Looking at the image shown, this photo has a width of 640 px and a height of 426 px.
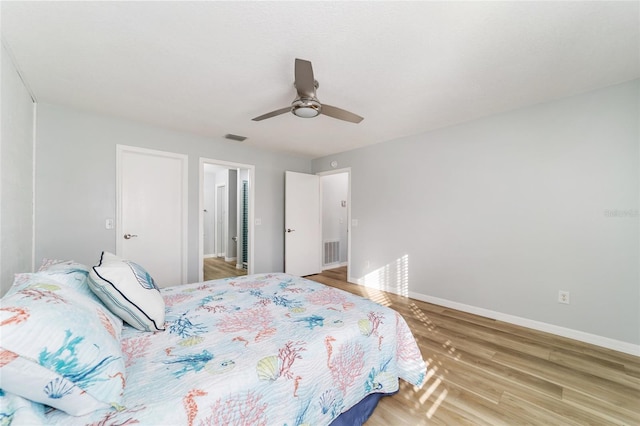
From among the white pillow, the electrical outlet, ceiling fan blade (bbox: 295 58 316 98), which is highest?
ceiling fan blade (bbox: 295 58 316 98)

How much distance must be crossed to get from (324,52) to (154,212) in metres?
2.97

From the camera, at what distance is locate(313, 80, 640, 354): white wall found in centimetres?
233

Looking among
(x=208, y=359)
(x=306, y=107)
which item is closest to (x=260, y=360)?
(x=208, y=359)

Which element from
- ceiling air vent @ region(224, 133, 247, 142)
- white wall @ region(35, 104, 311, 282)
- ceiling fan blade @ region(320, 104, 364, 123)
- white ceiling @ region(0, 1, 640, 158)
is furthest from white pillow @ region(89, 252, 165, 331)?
ceiling air vent @ region(224, 133, 247, 142)

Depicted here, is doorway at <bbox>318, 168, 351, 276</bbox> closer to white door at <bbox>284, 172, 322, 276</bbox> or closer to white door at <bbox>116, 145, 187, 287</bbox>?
white door at <bbox>284, 172, 322, 276</bbox>

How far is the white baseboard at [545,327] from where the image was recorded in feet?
7.55

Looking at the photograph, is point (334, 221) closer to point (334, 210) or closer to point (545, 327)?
point (334, 210)

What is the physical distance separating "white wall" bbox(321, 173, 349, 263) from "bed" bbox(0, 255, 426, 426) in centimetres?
392

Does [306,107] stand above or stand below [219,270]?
above

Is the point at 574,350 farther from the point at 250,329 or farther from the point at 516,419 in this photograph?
the point at 250,329

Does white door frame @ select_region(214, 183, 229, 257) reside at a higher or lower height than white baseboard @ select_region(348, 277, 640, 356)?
higher

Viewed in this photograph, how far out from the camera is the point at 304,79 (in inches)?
72.7

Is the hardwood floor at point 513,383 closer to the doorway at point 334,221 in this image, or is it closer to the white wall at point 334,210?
the doorway at point 334,221

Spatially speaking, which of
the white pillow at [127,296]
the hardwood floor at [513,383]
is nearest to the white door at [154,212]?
the white pillow at [127,296]
